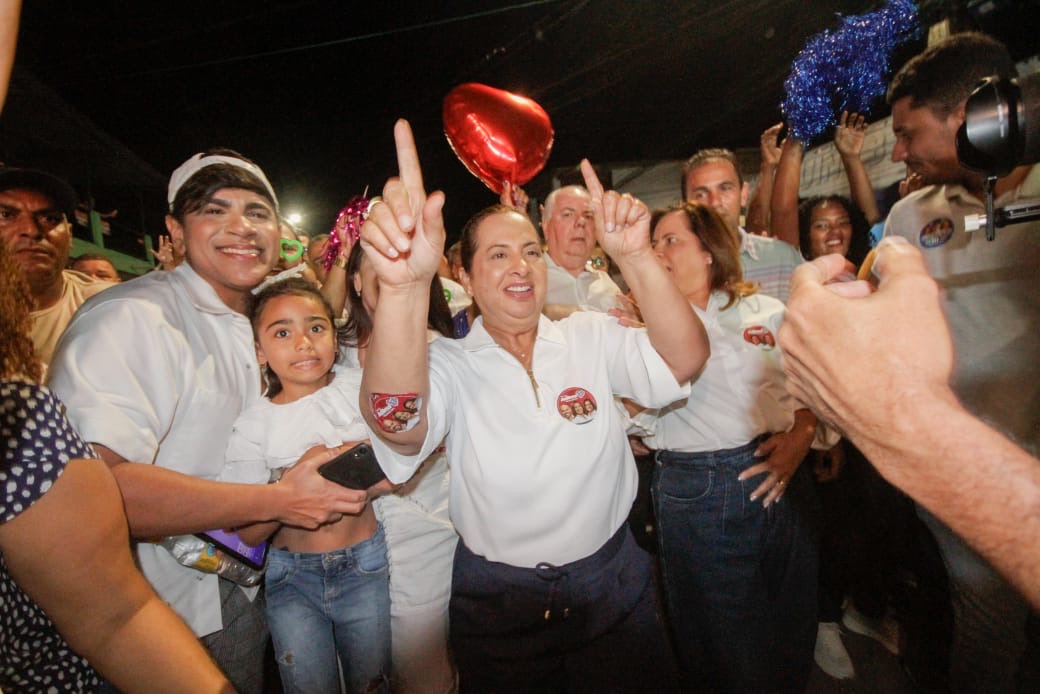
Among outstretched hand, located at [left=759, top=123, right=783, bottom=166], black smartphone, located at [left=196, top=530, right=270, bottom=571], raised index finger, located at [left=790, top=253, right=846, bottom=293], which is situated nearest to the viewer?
raised index finger, located at [left=790, top=253, right=846, bottom=293]

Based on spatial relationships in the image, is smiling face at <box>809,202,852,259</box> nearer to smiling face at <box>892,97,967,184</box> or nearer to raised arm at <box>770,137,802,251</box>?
raised arm at <box>770,137,802,251</box>

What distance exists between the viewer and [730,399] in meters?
2.54

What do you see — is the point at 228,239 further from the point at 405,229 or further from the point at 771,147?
the point at 771,147

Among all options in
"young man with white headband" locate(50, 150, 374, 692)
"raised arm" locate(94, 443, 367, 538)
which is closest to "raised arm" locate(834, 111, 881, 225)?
"young man with white headband" locate(50, 150, 374, 692)

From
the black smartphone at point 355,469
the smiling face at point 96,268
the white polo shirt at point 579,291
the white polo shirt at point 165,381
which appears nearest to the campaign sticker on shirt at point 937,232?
the white polo shirt at point 579,291

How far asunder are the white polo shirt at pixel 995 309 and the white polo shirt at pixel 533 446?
5.16 ft

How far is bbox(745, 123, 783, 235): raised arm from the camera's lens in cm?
433

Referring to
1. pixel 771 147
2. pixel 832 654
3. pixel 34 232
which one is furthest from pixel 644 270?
pixel 34 232

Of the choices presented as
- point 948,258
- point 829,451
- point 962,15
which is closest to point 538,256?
point 948,258

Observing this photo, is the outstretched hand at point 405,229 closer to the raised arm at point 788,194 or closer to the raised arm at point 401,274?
the raised arm at point 401,274

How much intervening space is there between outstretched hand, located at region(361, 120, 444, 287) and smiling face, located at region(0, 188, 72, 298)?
275 centimetres

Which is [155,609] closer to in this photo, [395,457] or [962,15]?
[395,457]

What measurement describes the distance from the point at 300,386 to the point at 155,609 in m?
1.35

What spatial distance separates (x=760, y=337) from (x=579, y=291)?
4.56 feet
